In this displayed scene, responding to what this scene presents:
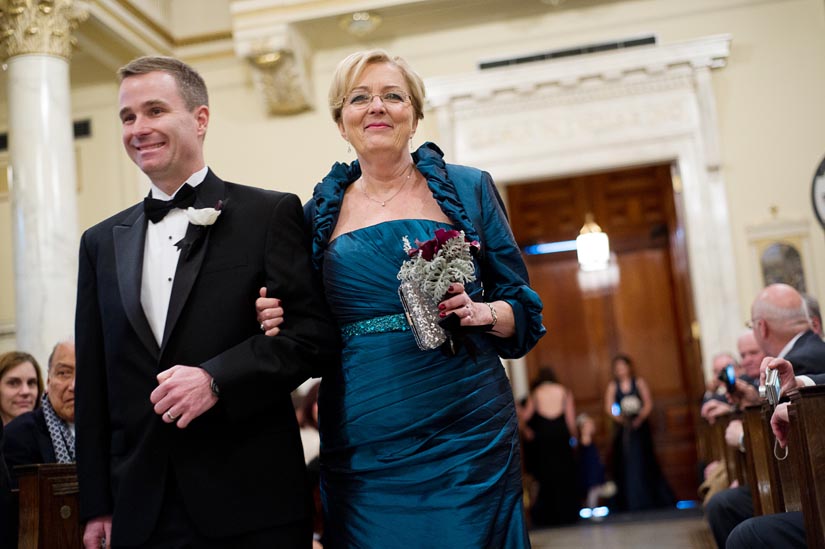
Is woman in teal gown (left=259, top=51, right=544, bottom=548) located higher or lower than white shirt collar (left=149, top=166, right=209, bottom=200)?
lower

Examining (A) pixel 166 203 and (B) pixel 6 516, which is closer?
(A) pixel 166 203

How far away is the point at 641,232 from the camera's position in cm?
1215

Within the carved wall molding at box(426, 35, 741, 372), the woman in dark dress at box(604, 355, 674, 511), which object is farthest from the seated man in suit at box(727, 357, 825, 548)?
the woman in dark dress at box(604, 355, 674, 511)

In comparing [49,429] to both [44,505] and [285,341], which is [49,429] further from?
[285,341]

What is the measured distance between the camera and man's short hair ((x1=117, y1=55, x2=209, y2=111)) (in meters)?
2.39

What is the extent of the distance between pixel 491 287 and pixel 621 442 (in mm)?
8402

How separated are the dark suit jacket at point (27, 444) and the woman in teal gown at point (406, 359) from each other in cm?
215

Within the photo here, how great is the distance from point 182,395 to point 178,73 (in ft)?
2.76

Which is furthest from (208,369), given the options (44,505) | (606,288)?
(606,288)

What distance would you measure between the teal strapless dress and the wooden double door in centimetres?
941

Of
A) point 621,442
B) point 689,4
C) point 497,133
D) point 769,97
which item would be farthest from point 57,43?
point 621,442

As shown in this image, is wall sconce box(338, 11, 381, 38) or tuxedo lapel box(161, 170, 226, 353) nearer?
tuxedo lapel box(161, 170, 226, 353)

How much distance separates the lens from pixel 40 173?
754 centimetres

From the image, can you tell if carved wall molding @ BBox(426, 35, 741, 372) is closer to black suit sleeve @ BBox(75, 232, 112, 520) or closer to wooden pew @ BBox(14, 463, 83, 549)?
wooden pew @ BBox(14, 463, 83, 549)
